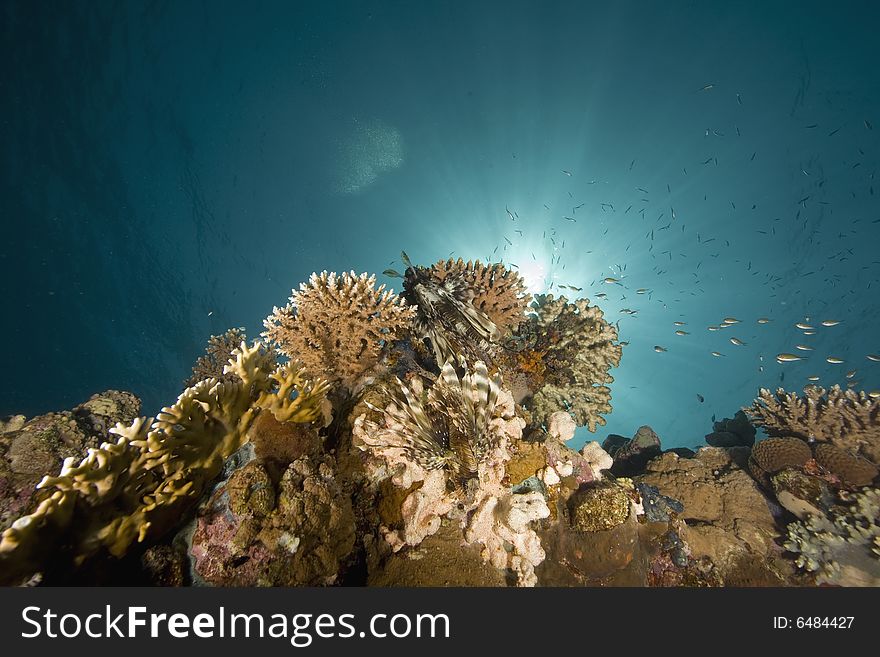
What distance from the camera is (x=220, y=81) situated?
155 feet

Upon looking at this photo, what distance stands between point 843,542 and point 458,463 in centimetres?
739

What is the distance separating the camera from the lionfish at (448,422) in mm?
2637

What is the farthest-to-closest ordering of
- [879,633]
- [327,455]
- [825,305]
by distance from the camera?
[825,305] → [327,455] → [879,633]

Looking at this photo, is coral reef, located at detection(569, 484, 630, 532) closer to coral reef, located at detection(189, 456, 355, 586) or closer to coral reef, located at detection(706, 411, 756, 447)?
coral reef, located at detection(189, 456, 355, 586)

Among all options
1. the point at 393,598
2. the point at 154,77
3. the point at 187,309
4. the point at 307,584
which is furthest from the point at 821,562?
the point at 187,309

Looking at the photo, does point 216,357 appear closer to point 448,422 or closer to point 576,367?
point 448,422

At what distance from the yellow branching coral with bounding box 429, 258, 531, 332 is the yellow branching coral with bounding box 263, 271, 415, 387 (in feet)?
6.39

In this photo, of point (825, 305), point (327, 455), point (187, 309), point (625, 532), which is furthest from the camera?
point (187, 309)

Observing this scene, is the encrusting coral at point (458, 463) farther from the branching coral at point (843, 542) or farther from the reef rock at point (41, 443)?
the branching coral at point (843, 542)

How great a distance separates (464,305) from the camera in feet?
15.4

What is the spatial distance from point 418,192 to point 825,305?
214 ft

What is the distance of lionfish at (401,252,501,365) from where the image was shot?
402 cm

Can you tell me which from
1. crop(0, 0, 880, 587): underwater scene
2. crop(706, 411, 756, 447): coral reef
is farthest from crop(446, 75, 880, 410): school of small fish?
crop(706, 411, 756, 447): coral reef

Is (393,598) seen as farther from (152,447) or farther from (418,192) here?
(418,192)
